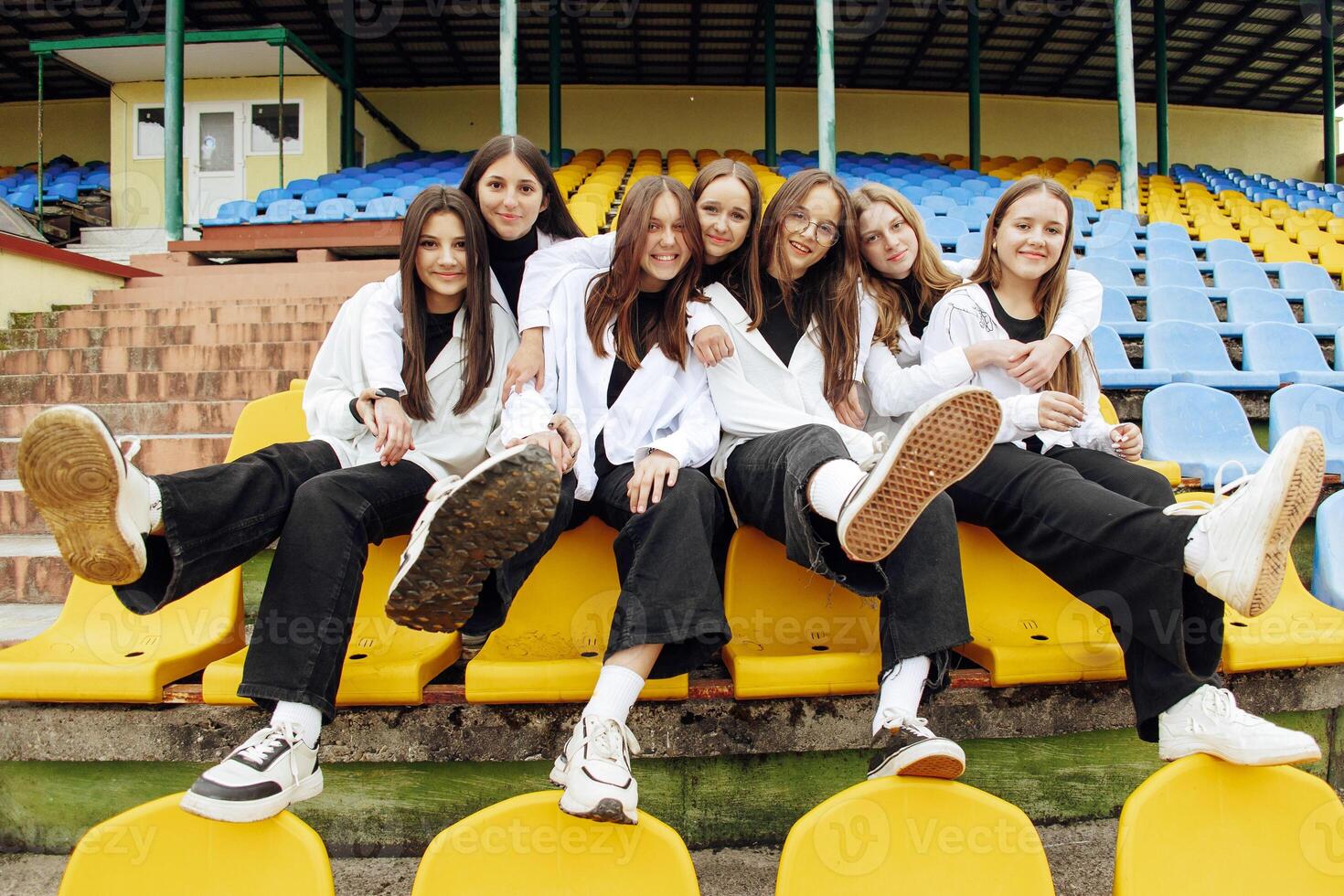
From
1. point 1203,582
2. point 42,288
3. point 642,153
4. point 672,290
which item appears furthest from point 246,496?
point 642,153

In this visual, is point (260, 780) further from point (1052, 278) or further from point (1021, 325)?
point (1052, 278)

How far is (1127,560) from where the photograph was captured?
1213 mm

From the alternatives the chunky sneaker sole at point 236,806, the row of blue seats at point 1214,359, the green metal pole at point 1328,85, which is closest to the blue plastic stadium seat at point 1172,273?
the row of blue seats at point 1214,359

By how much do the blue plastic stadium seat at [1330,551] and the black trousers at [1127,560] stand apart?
54cm

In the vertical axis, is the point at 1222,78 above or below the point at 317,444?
above

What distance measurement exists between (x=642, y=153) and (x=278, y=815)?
10888 millimetres

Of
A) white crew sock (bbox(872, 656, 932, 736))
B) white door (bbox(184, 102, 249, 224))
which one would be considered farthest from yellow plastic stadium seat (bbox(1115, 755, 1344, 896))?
white door (bbox(184, 102, 249, 224))

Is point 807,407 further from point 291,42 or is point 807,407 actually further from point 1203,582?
point 291,42

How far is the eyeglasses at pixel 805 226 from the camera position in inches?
63.8

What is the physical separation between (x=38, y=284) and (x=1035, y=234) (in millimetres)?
4350

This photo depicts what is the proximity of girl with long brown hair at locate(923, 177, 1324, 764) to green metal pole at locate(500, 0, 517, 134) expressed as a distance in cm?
517

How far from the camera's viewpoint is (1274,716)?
1535 mm

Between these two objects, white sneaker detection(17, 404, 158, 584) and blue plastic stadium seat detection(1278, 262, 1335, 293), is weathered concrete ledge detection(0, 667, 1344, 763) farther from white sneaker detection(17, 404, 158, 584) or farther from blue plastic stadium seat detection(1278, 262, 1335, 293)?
blue plastic stadium seat detection(1278, 262, 1335, 293)

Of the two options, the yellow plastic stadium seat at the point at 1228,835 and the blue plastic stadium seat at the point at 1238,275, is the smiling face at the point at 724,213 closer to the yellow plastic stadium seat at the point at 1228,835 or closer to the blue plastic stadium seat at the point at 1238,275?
the yellow plastic stadium seat at the point at 1228,835
